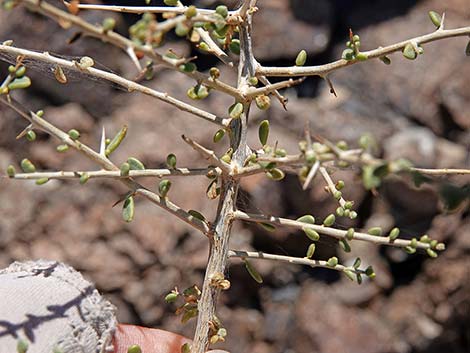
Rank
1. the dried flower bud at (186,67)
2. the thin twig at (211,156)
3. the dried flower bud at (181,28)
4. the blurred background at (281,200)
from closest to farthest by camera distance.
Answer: the dried flower bud at (181,28) < the dried flower bud at (186,67) < the thin twig at (211,156) < the blurred background at (281,200)

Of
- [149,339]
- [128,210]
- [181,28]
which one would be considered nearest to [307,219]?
[128,210]

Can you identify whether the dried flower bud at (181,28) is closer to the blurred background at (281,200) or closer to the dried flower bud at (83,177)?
the dried flower bud at (83,177)

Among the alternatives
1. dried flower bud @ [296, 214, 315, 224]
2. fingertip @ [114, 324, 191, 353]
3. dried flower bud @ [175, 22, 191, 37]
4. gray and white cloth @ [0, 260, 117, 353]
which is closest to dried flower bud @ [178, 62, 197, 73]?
dried flower bud @ [175, 22, 191, 37]

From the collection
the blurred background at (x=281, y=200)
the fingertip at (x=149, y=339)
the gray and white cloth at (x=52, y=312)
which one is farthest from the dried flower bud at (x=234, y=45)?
the blurred background at (x=281, y=200)

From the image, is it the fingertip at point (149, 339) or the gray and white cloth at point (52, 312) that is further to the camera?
the fingertip at point (149, 339)

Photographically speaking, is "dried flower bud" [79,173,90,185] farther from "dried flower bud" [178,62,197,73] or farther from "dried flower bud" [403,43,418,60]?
"dried flower bud" [403,43,418,60]

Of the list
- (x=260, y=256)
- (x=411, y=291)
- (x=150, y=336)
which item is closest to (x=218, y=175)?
(x=260, y=256)
